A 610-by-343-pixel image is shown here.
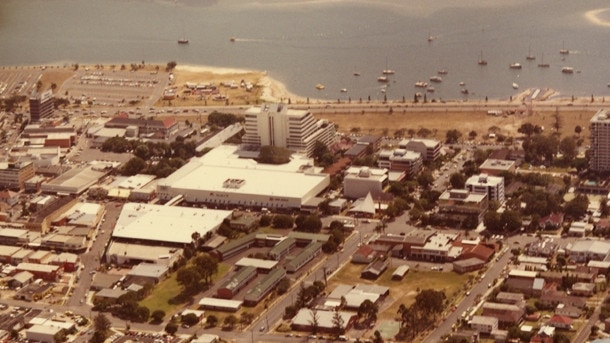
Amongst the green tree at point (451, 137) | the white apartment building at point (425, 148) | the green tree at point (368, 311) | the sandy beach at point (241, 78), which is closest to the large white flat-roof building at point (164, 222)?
the green tree at point (368, 311)

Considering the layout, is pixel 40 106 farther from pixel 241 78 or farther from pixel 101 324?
pixel 101 324

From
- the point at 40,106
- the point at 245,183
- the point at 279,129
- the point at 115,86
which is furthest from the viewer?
the point at 115,86

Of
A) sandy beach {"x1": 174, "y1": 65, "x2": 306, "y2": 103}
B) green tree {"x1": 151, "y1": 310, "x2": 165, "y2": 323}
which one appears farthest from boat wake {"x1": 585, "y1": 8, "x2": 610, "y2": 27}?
green tree {"x1": 151, "y1": 310, "x2": 165, "y2": 323}

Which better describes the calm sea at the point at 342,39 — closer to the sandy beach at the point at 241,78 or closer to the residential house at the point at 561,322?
the sandy beach at the point at 241,78

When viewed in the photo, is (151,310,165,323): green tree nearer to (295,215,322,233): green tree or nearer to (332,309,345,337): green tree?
(332,309,345,337): green tree

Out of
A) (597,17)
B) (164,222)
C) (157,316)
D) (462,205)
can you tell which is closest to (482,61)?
(597,17)

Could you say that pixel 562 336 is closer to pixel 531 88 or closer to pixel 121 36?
pixel 531 88
